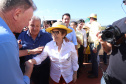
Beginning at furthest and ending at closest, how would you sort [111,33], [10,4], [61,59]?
[61,59]
[111,33]
[10,4]

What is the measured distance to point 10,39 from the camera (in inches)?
25.3

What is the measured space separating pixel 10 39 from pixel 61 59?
1321mm

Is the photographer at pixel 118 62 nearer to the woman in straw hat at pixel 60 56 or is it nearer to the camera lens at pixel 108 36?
the camera lens at pixel 108 36

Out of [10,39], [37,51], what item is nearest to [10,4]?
[10,39]

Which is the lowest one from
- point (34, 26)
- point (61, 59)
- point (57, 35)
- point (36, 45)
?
point (61, 59)

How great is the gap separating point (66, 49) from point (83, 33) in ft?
9.05

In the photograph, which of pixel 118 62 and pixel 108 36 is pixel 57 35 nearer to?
pixel 108 36

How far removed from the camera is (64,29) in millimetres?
2012

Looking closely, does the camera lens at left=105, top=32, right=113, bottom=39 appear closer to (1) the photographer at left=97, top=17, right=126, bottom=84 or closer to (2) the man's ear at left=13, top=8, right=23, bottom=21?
(1) the photographer at left=97, top=17, right=126, bottom=84

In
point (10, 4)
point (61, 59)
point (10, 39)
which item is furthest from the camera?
point (61, 59)

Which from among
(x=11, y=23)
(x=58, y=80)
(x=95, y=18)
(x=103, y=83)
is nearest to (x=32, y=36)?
(x=58, y=80)

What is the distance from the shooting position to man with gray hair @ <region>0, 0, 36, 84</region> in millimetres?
586

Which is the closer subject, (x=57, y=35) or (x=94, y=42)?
(x=57, y=35)

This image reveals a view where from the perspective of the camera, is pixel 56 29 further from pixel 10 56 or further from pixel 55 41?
pixel 10 56
